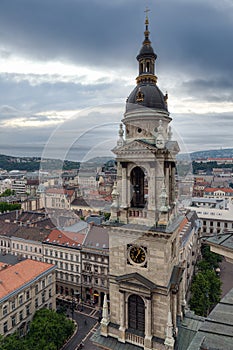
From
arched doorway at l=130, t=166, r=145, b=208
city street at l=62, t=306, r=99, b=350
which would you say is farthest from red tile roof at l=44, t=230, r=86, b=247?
arched doorway at l=130, t=166, r=145, b=208

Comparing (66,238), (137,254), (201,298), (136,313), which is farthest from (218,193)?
(137,254)

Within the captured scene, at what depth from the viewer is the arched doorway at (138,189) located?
20.2 m

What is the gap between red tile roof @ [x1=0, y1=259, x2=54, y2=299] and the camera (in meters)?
34.5

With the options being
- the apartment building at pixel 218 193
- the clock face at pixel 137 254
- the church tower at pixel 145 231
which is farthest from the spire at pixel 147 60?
the apartment building at pixel 218 193

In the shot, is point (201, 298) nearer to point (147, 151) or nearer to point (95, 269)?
point (95, 269)

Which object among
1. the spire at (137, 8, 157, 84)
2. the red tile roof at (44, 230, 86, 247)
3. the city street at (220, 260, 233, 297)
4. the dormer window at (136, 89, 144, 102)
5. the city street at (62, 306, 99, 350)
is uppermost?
the spire at (137, 8, 157, 84)

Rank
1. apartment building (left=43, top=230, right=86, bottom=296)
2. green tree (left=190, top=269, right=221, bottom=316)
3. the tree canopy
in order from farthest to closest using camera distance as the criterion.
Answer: apartment building (left=43, top=230, right=86, bottom=296) < green tree (left=190, top=269, right=221, bottom=316) < the tree canopy

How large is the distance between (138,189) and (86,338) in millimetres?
33045

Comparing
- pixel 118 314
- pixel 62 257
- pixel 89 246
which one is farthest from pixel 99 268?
pixel 118 314

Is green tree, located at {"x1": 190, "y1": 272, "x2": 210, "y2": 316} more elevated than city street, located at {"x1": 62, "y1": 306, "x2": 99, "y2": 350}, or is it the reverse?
green tree, located at {"x1": 190, "y1": 272, "x2": 210, "y2": 316}

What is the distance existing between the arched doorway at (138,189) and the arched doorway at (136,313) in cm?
696

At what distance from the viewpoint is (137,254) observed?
18.4 metres

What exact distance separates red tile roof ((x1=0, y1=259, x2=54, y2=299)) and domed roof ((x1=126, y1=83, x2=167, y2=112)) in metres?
30.4

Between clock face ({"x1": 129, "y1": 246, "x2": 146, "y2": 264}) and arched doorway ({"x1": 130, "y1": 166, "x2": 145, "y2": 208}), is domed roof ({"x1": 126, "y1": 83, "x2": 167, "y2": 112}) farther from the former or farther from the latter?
clock face ({"x1": 129, "y1": 246, "x2": 146, "y2": 264})
